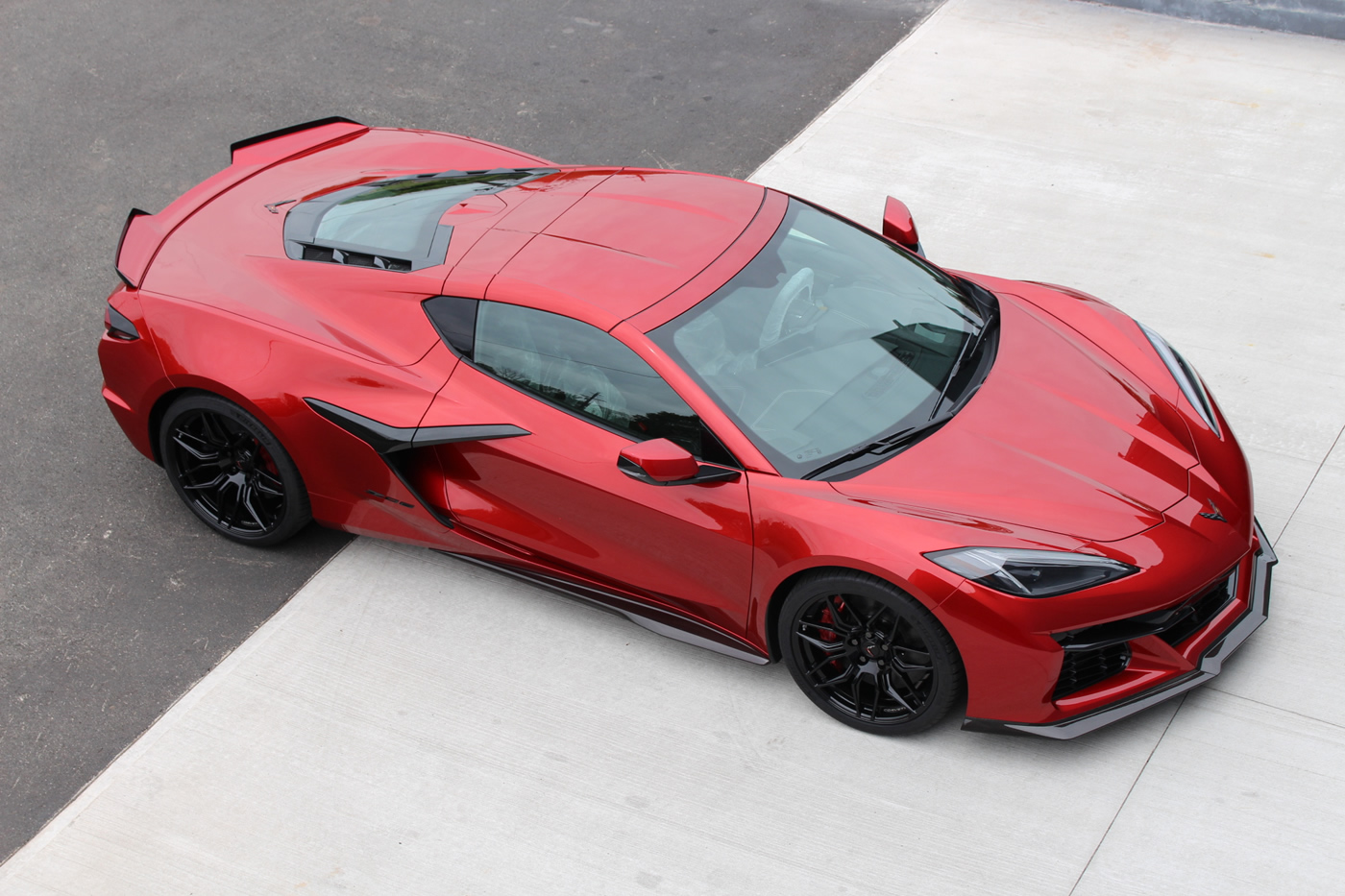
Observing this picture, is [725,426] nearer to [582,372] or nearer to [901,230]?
[582,372]

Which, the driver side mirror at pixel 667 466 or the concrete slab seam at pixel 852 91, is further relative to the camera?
the concrete slab seam at pixel 852 91

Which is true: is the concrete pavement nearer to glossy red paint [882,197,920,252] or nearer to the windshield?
the windshield

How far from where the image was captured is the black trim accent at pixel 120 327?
495 centimetres

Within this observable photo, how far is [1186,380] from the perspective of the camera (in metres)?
4.77

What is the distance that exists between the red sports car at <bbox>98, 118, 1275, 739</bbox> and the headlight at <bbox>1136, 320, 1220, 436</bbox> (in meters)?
0.02

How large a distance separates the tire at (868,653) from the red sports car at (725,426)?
0.01 metres

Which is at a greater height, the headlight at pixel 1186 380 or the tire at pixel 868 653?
the headlight at pixel 1186 380

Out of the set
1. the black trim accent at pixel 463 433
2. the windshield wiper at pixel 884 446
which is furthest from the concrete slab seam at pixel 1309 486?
the black trim accent at pixel 463 433

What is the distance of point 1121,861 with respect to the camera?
3848 mm

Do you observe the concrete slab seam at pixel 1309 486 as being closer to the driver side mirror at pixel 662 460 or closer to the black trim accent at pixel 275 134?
the driver side mirror at pixel 662 460

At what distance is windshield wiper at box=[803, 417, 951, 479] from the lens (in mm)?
4055

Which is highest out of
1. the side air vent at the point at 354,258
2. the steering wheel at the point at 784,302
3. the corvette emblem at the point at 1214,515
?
the side air vent at the point at 354,258

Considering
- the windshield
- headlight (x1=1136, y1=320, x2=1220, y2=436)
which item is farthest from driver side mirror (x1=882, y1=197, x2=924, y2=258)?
headlight (x1=1136, y1=320, x2=1220, y2=436)

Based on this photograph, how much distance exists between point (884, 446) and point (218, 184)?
3.24 meters
